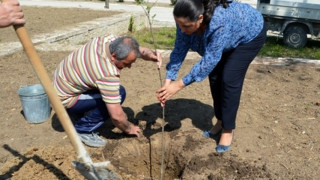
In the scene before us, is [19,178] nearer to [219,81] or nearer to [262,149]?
[219,81]

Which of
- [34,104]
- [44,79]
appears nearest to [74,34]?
[34,104]

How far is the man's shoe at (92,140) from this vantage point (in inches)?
136

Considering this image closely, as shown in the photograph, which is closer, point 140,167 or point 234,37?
point 234,37

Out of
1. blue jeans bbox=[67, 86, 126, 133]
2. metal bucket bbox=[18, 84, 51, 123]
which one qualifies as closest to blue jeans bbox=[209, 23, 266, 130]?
blue jeans bbox=[67, 86, 126, 133]

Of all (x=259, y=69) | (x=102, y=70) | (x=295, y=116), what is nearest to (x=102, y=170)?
(x=102, y=70)

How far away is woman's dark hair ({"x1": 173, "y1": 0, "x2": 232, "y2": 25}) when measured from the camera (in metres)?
2.38

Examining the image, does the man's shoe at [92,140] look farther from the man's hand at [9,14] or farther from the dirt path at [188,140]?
the man's hand at [9,14]

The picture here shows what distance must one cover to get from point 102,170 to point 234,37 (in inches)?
57.0

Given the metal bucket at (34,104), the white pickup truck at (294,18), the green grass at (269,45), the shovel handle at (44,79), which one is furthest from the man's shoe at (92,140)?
the white pickup truck at (294,18)

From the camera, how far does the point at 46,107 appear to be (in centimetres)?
388

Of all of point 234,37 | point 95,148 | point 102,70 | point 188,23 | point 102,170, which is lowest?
point 95,148

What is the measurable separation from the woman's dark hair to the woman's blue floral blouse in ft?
0.19

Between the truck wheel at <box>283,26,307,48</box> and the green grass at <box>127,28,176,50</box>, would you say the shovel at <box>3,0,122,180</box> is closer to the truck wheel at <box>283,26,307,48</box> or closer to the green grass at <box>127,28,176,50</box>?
the green grass at <box>127,28,176,50</box>

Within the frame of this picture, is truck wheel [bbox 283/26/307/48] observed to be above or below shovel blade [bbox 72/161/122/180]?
below
